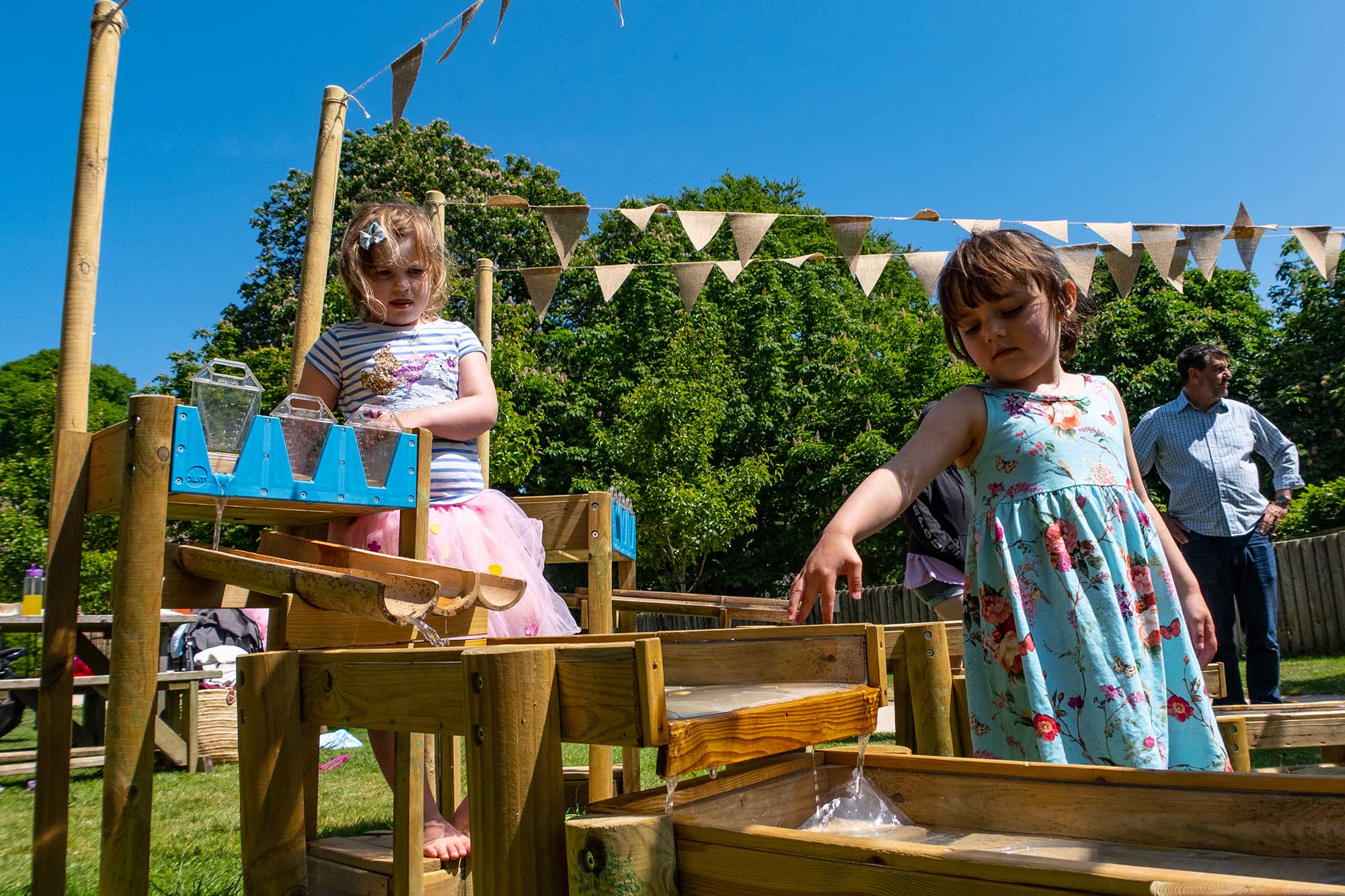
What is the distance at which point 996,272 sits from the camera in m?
2.25

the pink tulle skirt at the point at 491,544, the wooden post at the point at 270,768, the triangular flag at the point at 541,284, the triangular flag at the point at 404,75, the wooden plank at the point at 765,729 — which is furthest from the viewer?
the triangular flag at the point at 541,284

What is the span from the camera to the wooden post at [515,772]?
4.31 feet

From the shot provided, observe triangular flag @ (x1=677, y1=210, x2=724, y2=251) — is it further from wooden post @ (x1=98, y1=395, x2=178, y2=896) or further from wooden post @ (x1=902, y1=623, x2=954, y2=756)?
wooden post @ (x1=98, y1=395, x2=178, y2=896)

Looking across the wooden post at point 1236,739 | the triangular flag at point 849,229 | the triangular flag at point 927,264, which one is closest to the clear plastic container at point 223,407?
the wooden post at point 1236,739

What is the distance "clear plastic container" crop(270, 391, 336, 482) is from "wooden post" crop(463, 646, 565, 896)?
118 cm

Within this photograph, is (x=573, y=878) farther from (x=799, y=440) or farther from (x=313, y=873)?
(x=799, y=440)

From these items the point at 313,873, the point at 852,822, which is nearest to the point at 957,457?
the point at 852,822

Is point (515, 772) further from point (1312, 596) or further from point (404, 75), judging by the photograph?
point (1312, 596)

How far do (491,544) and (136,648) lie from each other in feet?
3.40

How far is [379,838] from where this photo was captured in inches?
101

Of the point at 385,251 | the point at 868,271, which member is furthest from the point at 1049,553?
the point at 868,271

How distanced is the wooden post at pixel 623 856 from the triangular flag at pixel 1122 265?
634 cm

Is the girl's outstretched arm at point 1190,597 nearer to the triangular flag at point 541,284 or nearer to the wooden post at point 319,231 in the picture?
the wooden post at point 319,231

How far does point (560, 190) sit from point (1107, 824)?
28869 mm
